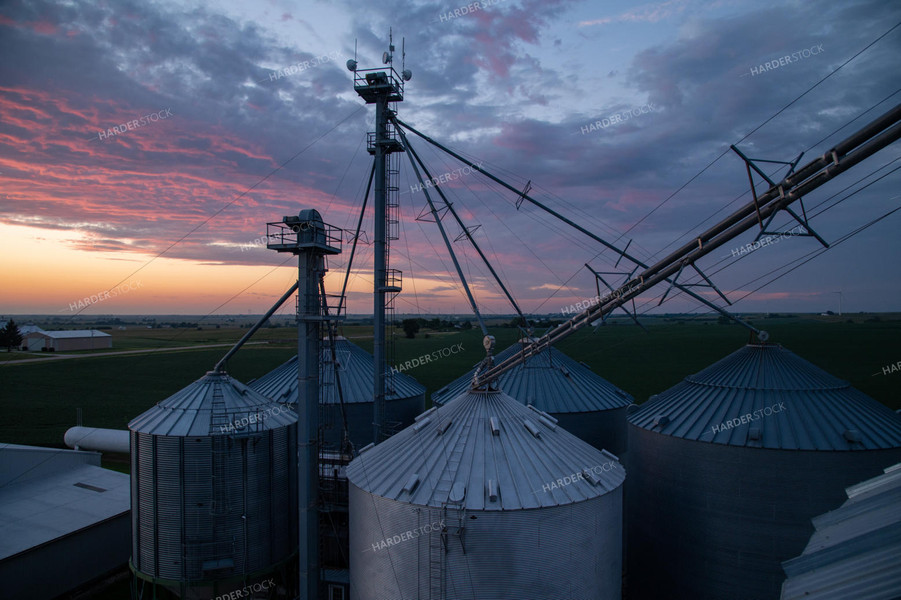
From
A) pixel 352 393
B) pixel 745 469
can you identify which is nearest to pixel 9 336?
pixel 352 393

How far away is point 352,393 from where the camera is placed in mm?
25016

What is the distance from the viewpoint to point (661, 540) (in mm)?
19141

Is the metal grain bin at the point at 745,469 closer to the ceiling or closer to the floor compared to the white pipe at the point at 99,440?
closer to the ceiling

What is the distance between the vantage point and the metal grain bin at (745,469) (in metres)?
16.8

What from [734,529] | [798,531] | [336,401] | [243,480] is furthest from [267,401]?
[798,531]

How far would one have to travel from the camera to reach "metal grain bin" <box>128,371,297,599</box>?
17203 mm

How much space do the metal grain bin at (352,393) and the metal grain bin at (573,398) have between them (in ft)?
8.63

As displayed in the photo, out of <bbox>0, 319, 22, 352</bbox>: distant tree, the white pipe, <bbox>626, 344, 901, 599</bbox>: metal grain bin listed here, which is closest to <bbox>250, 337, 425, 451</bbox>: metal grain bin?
<bbox>626, 344, 901, 599</bbox>: metal grain bin

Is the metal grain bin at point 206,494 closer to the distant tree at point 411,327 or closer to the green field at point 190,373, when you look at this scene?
the green field at point 190,373

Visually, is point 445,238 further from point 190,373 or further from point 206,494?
point 190,373

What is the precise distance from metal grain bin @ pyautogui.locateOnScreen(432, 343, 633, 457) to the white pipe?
85.4ft

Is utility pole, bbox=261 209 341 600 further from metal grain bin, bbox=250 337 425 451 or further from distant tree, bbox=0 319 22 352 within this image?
distant tree, bbox=0 319 22 352

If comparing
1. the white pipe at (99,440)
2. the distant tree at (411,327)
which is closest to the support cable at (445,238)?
the white pipe at (99,440)

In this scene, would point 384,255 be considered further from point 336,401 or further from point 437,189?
point 336,401
